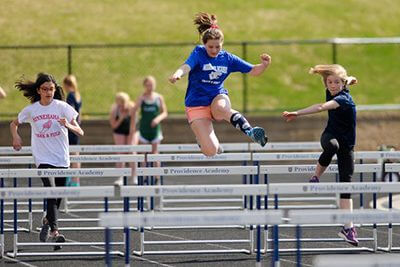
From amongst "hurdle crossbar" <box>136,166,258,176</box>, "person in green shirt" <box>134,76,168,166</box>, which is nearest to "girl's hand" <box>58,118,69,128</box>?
"hurdle crossbar" <box>136,166,258,176</box>

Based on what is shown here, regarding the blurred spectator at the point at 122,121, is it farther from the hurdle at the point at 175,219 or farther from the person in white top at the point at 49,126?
the hurdle at the point at 175,219

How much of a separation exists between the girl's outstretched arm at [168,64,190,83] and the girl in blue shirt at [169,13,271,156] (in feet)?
0.48

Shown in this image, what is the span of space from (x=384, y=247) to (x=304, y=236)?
114 cm

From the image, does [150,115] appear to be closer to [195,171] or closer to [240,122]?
[240,122]

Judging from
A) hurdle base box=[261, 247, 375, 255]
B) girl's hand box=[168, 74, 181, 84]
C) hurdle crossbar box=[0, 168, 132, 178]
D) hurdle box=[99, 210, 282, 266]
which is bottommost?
hurdle base box=[261, 247, 375, 255]

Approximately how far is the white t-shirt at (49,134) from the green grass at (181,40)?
1384cm

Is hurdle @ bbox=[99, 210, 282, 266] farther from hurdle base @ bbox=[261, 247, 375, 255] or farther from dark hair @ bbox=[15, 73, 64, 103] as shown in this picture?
dark hair @ bbox=[15, 73, 64, 103]

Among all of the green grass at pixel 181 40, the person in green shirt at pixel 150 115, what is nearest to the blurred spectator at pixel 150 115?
the person in green shirt at pixel 150 115

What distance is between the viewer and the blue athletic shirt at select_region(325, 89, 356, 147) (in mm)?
11156

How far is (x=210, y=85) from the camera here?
11898 millimetres

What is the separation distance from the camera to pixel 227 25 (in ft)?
108

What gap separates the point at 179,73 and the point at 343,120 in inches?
66.9

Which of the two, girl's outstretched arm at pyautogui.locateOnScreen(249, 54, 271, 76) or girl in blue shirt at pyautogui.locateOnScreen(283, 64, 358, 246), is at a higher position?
girl's outstretched arm at pyautogui.locateOnScreen(249, 54, 271, 76)

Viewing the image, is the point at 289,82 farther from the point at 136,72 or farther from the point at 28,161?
the point at 28,161
